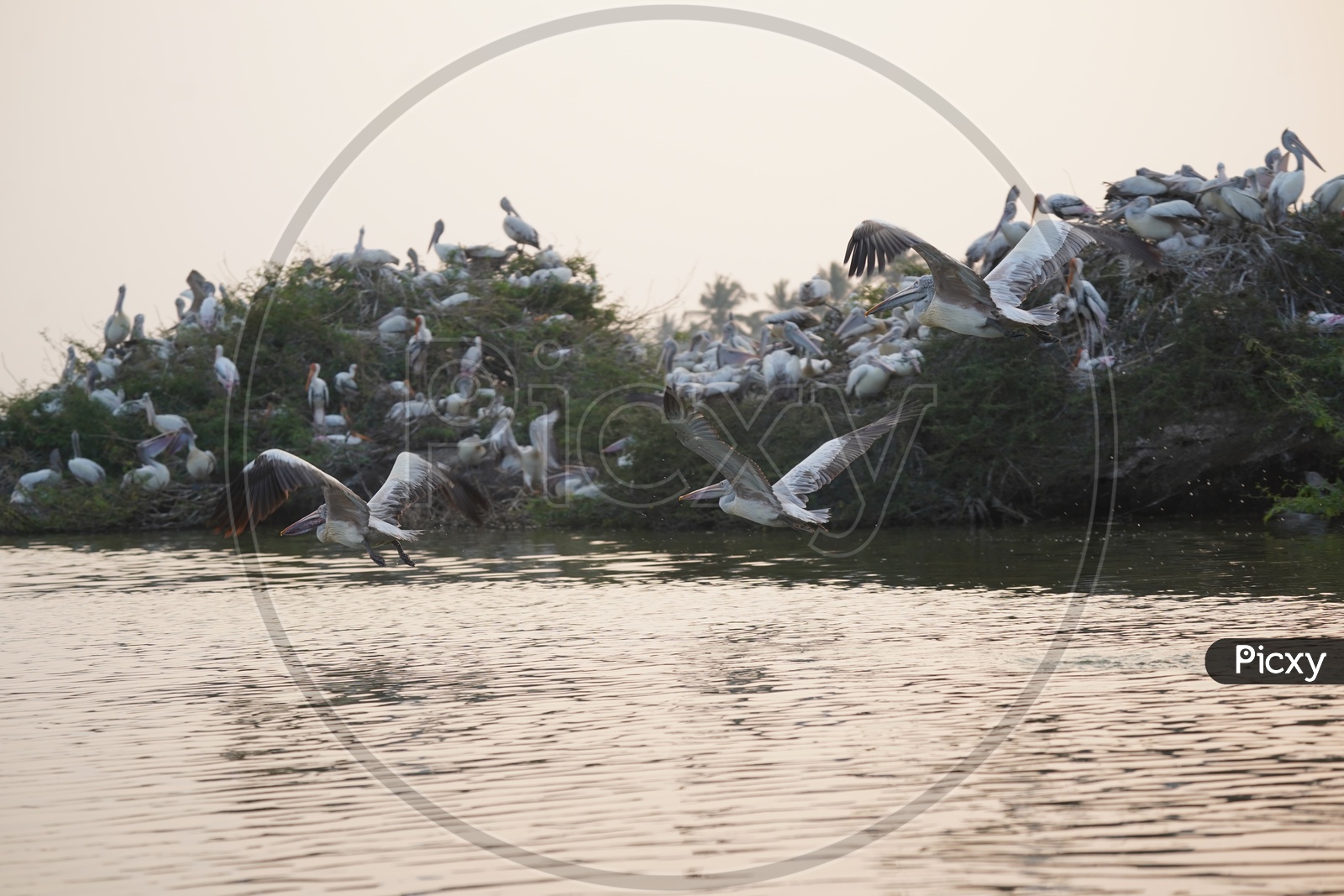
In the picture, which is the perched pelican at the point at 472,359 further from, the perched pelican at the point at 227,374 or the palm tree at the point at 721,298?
the palm tree at the point at 721,298

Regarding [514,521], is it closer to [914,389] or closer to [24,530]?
[914,389]

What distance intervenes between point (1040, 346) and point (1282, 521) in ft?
11.5

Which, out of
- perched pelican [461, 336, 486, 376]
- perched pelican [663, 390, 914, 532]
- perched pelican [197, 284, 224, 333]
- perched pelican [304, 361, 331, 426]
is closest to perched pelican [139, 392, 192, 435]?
perched pelican [304, 361, 331, 426]

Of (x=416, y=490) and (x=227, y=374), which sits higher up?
(x=227, y=374)

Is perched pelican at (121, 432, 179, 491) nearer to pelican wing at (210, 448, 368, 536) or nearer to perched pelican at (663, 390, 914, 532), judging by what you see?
pelican wing at (210, 448, 368, 536)

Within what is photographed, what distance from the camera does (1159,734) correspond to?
263 inches

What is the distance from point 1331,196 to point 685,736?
45.7 ft

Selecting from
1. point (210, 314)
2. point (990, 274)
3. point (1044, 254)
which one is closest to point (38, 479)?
point (210, 314)

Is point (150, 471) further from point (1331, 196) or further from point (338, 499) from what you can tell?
point (1331, 196)

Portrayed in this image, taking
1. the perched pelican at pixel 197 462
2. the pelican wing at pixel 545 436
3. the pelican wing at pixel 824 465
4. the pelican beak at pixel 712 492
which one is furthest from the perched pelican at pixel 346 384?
the pelican wing at pixel 824 465

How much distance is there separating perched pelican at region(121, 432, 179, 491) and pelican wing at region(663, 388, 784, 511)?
14.4 m

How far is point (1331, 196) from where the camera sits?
17703 millimetres

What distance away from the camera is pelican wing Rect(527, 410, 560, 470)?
21.3 m

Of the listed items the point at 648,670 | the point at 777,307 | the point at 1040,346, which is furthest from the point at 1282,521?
the point at 777,307
